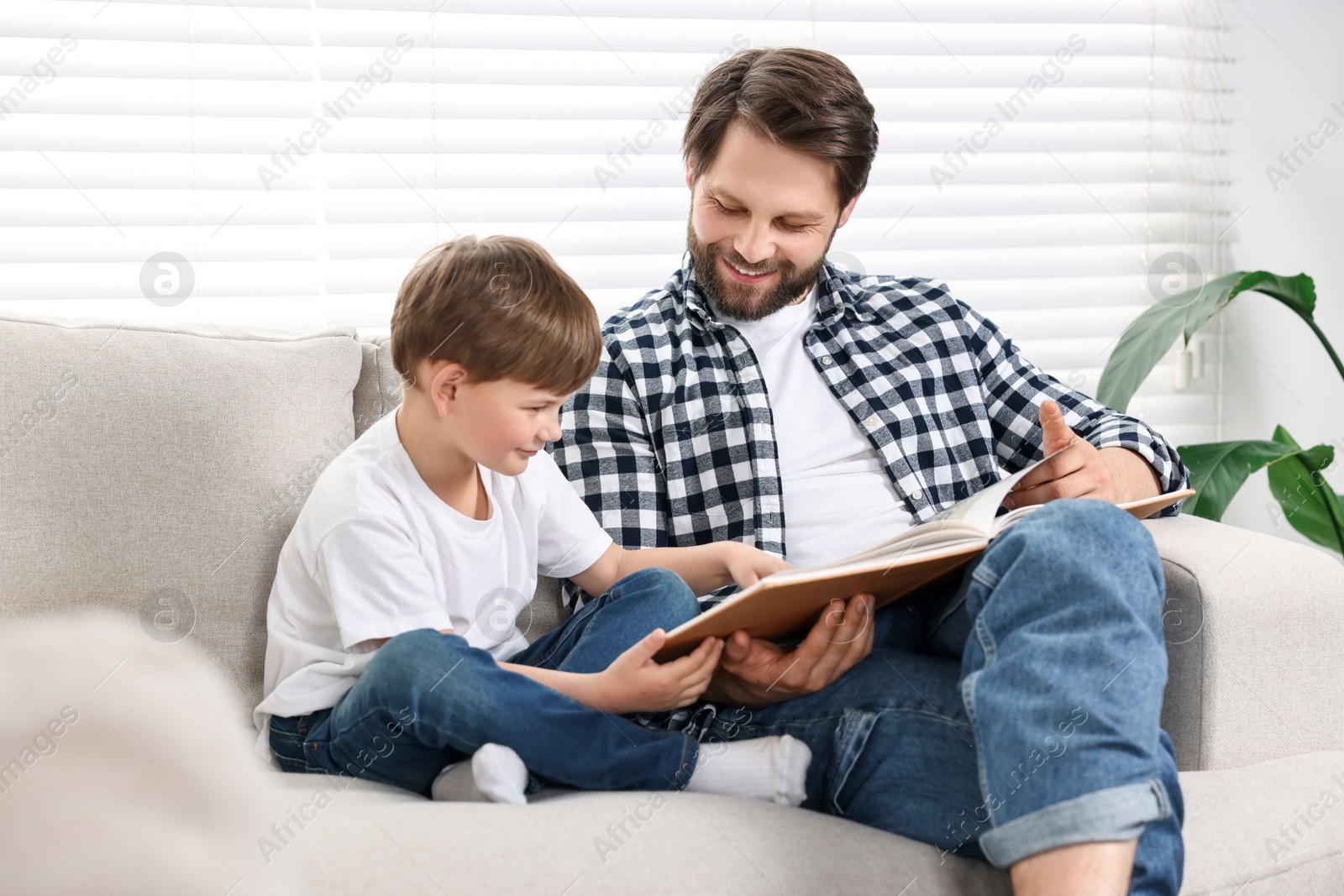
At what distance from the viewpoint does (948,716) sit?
2.93 ft

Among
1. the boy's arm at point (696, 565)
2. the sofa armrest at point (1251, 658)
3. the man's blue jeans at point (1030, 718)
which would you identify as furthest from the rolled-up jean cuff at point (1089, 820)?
the boy's arm at point (696, 565)

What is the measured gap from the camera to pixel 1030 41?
1896 millimetres

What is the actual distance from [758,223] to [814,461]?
317 millimetres

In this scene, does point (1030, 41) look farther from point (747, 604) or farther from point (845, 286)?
point (747, 604)

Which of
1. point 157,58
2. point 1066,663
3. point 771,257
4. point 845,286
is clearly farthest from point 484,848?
point 157,58

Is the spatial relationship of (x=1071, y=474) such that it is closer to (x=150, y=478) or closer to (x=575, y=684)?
(x=575, y=684)

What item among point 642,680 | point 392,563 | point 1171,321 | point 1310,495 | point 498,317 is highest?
point 498,317

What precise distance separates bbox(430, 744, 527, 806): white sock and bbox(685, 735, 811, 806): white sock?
0.55ft

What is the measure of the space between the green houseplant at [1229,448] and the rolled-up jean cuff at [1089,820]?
100 centimetres

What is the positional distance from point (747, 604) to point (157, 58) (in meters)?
1.40

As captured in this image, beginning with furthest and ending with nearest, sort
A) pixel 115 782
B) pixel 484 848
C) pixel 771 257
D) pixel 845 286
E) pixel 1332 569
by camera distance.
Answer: pixel 845 286 → pixel 771 257 → pixel 1332 569 → pixel 484 848 → pixel 115 782

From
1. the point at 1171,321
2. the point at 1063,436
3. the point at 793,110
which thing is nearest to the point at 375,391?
the point at 793,110

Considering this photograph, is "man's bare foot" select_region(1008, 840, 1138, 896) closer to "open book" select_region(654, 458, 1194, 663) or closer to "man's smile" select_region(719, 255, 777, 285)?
"open book" select_region(654, 458, 1194, 663)

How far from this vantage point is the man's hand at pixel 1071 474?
3.68 feet
